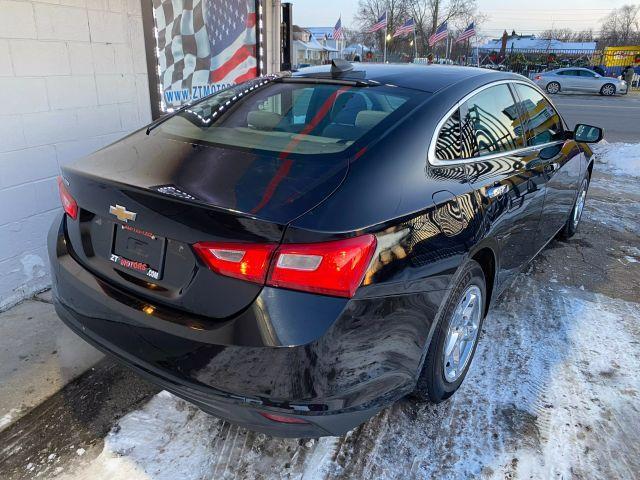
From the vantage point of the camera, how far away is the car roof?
2.63 metres

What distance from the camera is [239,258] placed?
171cm

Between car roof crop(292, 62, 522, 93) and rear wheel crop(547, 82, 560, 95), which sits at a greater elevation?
car roof crop(292, 62, 522, 93)

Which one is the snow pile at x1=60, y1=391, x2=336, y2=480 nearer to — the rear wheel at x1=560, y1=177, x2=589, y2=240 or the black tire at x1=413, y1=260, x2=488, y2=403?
the black tire at x1=413, y1=260, x2=488, y2=403

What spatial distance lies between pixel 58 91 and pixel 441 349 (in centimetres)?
322

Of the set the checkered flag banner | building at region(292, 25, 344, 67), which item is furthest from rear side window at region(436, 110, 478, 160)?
building at region(292, 25, 344, 67)

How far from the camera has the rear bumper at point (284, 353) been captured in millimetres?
1702

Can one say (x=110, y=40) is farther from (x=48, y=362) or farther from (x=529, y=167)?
(x=529, y=167)

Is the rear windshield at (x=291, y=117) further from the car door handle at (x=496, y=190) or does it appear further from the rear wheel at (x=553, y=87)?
the rear wheel at (x=553, y=87)

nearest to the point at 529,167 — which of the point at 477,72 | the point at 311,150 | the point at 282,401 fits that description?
the point at 477,72

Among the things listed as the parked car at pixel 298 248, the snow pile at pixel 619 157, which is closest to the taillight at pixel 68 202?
the parked car at pixel 298 248

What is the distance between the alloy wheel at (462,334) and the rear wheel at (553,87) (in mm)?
28864

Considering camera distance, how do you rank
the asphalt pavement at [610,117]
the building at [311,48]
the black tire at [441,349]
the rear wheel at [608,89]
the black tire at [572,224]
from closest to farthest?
the black tire at [441,349], the black tire at [572,224], the asphalt pavement at [610,117], the rear wheel at [608,89], the building at [311,48]

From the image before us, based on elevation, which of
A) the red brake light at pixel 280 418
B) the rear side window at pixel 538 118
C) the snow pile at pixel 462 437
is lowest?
the snow pile at pixel 462 437

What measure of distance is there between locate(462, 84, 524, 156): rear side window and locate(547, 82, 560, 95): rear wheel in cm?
2792
